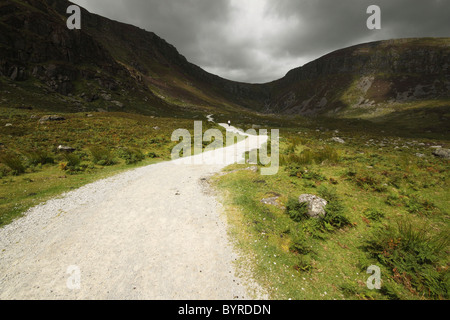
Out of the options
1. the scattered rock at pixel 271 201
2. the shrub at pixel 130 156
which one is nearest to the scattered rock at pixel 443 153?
the scattered rock at pixel 271 201

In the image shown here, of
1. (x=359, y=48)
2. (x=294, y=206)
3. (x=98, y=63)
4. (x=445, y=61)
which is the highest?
(x=359, y=48)

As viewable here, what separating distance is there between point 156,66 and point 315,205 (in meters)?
171

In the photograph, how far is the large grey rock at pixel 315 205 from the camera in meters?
7.63

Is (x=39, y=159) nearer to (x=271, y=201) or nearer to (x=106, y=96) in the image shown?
(x=271, y=201)

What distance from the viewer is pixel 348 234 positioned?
22.7ft

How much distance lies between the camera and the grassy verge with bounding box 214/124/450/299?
195 inches

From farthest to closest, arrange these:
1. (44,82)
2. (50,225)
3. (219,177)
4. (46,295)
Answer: (44,82) < (219,177) < (50,225) < (46,295)

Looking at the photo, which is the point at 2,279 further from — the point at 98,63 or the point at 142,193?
the point at 98,63

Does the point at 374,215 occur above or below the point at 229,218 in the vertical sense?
above

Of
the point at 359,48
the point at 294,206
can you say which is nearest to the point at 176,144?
the point at 294,206

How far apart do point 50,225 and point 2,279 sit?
2596 mm

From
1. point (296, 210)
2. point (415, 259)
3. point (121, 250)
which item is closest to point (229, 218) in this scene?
point (296, 210)

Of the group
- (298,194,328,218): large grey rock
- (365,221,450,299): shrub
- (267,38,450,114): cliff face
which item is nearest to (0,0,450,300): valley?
(365,221,450,299): shrub
